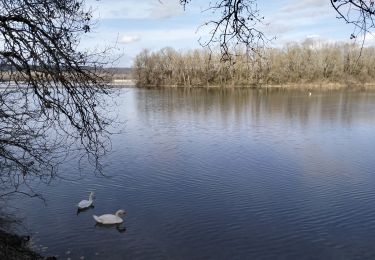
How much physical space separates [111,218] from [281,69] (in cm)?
6422

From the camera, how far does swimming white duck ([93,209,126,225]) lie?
1031 cm

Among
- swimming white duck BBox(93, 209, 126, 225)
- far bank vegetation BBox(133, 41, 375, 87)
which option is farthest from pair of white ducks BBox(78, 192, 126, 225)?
far bank vegetation BBox(133, 41, 375, 87)

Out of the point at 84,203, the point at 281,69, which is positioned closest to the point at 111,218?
the point at 84,203

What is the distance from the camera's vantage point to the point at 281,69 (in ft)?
234

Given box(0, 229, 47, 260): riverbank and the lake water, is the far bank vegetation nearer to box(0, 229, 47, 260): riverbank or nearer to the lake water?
the lake water

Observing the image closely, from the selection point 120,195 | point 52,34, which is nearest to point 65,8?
point 52,34

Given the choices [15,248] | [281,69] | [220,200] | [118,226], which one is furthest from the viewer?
[281,69]

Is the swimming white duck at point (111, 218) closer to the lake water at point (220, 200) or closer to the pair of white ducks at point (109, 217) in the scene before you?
the pair of white ducks at point (109, 217)

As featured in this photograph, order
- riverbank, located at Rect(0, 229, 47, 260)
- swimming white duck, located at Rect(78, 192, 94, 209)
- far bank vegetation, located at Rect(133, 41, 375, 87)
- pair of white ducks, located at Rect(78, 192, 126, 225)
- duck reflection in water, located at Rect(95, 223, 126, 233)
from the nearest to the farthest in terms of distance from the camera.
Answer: riverbank, located at Rect(0, 229, 47, 260)
duck reflection in water, located at Rect(95, 223, 126, 233)
pair of white ducks, located at Rect(78, 192, 126, 225)
swimming white duck, located at Rect(78, 192, 94, 209)
far bank vegetation, located at Rect(133, 41, 375, 87)

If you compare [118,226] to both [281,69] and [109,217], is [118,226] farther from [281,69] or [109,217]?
[281,69]

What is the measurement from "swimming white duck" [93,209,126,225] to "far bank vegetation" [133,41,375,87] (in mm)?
56451

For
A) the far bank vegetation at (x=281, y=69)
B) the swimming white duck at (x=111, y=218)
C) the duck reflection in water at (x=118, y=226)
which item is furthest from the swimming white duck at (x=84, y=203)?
the far bank vegetation at (x=281, y=69)

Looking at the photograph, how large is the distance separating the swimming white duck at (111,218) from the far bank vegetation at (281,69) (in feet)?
185

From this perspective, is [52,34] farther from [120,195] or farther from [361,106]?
[361,106]
